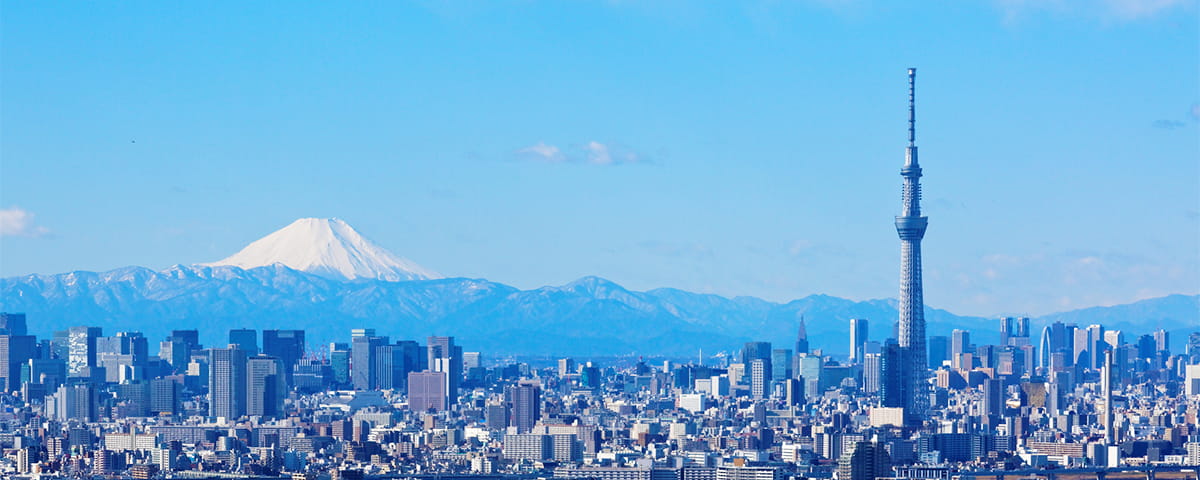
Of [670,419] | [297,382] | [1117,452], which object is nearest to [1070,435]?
[1117,452]

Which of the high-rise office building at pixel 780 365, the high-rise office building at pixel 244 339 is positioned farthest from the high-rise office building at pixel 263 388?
the high-rise office building at pixel 780 365

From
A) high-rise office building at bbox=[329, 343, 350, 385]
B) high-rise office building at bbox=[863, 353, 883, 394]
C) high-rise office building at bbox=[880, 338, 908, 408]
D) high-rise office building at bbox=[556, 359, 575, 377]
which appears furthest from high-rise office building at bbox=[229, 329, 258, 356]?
high-rise office building at bbox=[880, 338, 908, 408]

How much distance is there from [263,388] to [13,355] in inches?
1127

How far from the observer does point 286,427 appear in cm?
10138

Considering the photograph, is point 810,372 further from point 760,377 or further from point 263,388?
point 263,388

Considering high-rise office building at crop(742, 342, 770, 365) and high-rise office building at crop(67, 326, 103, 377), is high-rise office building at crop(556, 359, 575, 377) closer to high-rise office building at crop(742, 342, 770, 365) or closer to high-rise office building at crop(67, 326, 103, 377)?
high-rise office building at crop(742, 342, 770, 365)

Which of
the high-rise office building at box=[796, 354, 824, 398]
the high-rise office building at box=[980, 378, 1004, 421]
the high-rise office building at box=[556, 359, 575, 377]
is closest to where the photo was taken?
the high-rise office building at box=[980, 378, 1004, 421]

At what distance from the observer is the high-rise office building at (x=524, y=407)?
348 feet

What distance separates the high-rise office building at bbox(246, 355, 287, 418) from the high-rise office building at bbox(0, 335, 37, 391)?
18700 millimetres

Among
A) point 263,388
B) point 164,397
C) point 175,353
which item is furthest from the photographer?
point 175,353

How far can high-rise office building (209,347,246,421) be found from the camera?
4668 inches

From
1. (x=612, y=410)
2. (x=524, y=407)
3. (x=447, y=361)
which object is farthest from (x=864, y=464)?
(x=447, y=361)

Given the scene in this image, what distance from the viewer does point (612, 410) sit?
119938mm

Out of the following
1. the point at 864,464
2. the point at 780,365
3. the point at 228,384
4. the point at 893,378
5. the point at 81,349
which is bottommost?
the point at 864,464
